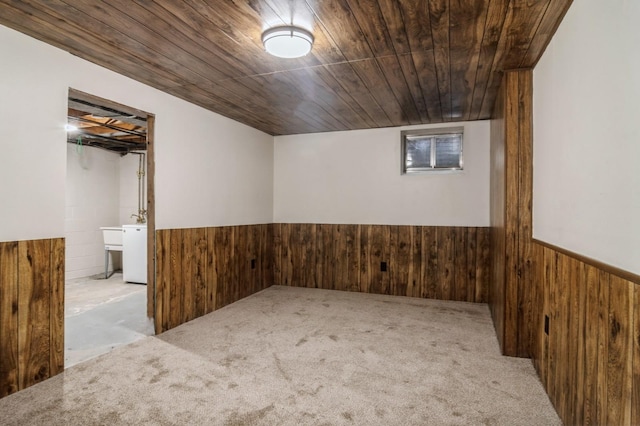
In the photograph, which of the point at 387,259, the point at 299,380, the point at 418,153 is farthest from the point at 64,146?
the point at 418,153

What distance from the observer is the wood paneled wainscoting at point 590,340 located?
3.84 feet

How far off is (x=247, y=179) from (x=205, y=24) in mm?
2671

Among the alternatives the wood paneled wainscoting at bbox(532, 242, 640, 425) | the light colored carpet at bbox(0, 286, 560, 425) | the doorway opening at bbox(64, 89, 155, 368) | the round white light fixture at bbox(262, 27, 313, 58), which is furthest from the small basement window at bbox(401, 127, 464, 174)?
the doorway opening at bbox(64, 89, 155, 368)

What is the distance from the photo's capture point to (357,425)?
6.00ft

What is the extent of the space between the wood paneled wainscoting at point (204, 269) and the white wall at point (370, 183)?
90cm

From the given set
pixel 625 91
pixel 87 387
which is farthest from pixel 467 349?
pixel 87 387

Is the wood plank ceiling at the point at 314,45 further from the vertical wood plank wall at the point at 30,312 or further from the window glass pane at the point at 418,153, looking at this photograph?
the vertical wood plank wall at the point at 30,312

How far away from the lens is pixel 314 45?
2.37 meters

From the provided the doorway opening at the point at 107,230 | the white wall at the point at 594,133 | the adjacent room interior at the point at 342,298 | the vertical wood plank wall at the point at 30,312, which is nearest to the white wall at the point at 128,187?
the doorway opening at the point at 107,230

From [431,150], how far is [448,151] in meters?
0.22

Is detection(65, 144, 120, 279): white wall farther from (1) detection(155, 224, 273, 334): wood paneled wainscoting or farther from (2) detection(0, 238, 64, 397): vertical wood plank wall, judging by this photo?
(2) detection(0, 238, 64, 397): vertical wood plank wall

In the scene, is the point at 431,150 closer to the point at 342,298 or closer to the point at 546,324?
the point at 342,298

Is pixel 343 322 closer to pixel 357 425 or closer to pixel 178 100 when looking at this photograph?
pixel 357 425

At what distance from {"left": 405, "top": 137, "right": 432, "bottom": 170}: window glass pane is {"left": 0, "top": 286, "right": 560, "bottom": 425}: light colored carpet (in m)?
2.12
